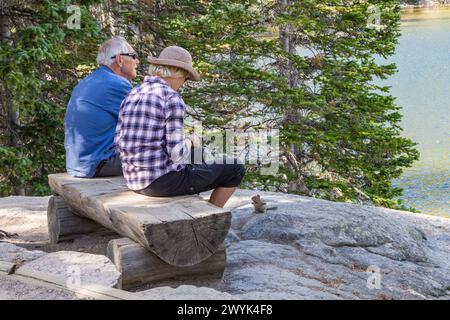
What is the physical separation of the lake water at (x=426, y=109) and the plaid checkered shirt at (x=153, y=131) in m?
15.7

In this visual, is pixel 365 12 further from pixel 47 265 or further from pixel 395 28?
pixel 47 265

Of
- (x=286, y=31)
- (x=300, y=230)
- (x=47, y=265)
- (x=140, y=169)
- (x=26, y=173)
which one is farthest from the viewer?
(x=286, y=31)

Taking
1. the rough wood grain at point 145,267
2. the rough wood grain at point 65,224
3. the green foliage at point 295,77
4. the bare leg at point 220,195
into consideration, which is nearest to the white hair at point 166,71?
the bare leg at point 220,195

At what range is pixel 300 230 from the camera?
579 cm

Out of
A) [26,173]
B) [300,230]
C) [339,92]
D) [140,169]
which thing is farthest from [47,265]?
[339,92]

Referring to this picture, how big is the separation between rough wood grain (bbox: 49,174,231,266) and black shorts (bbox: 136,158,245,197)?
7 centimetres

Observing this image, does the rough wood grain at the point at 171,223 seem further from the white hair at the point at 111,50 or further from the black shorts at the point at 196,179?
the white hair at the point at 111,50

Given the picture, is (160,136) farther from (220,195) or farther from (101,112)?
(101,112)

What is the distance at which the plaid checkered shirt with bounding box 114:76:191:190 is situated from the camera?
15.1 ft

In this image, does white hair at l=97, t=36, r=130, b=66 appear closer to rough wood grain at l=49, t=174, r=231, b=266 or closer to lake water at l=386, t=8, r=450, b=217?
rough wood grain at l=49, t=174, r=231, b=266

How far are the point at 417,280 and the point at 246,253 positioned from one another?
4.82 feet

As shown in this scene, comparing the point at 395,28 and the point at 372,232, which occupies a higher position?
the point at 395,28

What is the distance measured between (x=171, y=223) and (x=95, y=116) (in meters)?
1.78
